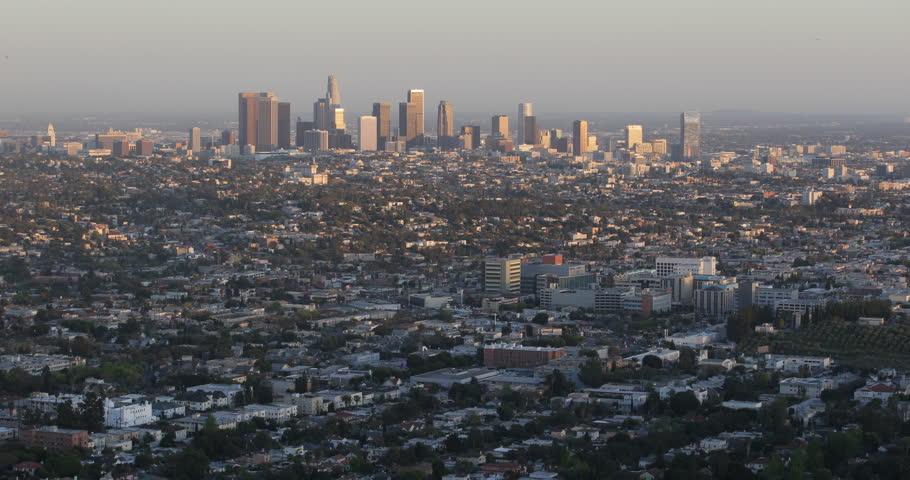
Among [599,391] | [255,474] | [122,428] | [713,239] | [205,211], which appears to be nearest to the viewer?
[255,474]

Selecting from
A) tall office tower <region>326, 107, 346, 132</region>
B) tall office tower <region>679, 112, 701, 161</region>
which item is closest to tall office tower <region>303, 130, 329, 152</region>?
tall office tower <region>326, 107, 346, 132</region>

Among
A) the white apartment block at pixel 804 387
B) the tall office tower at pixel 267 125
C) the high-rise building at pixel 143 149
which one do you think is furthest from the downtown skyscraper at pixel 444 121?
the white apartment block at pixel 804 387

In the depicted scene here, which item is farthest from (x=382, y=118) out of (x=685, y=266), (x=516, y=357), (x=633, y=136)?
(x=516, y=357)

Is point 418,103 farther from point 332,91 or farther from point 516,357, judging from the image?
point 516,357

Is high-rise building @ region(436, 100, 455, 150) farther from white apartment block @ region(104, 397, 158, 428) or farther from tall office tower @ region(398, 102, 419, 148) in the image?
white apartment block @ region(104, 397, 158, 428)

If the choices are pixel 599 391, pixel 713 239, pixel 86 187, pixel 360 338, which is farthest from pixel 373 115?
pixel 599 391

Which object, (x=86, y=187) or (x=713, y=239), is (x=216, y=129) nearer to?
(x=86, y=187)

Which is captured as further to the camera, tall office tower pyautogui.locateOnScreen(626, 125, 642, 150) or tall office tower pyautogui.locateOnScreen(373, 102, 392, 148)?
tall office tower pyautogui.locateOnScreen(626, 125, 642, 150)
